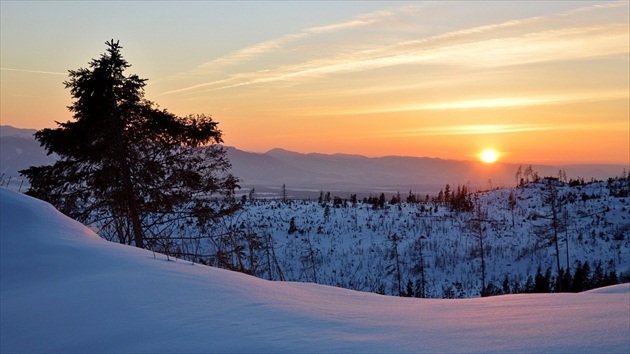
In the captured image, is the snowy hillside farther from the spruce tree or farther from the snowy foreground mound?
the snowy foreground mound

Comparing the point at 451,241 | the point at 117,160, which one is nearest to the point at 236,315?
the point at 117,160

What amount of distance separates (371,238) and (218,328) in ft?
90.1

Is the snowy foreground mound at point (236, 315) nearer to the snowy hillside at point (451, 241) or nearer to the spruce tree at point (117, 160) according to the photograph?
the spruce tree at point (117, 160)

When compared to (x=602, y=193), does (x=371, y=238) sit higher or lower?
lower

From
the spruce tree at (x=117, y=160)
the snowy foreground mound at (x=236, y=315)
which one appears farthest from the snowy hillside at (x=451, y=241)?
the snowy foreground mound at (x=236, y=315)

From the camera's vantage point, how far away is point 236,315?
110 inches

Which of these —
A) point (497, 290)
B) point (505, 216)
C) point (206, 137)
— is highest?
point (206, 137)

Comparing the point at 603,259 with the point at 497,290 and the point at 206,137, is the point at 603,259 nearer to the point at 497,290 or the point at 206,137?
the point at 497,290

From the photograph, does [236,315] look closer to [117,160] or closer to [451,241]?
[117,160]

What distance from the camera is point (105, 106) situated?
16281mm

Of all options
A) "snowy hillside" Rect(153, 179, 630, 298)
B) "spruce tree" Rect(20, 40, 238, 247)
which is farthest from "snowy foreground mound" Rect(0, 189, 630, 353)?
"snowy hillside" Rect(153, 179, 630, 298)

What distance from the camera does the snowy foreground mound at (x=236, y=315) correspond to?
2.31 m

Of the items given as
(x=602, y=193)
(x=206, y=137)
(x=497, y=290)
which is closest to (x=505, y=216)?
(x=602, y=193)

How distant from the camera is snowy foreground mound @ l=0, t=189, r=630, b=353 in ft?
7.58
